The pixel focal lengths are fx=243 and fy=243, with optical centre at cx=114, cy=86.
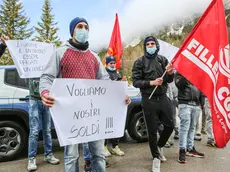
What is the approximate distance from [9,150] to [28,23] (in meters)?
39.5

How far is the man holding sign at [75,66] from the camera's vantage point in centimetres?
247

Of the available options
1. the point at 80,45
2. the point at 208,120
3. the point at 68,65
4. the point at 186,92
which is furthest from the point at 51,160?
the point at 208,120

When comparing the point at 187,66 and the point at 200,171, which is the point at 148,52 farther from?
the point at 200,171

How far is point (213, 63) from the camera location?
2863 millimetres

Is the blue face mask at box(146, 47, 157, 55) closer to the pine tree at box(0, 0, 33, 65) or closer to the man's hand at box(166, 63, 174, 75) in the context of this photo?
the man's hand at box(166, 63, 174, 75)

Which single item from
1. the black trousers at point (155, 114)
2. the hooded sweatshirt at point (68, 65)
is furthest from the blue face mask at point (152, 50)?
the hooded sweatshirt at point (68, 65)

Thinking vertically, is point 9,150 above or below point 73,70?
below

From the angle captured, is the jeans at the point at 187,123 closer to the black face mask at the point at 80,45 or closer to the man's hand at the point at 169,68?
the man's hand at the point at 169,68

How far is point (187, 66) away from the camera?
3121 mm

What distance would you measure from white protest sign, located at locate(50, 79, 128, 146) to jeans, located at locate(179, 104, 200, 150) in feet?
5.97

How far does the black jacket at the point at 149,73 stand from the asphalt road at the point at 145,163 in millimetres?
1230

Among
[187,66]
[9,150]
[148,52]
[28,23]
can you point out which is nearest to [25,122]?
[9,150]

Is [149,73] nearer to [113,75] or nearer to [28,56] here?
A: [113,75]

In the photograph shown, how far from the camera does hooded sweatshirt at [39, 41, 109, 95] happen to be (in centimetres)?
249
